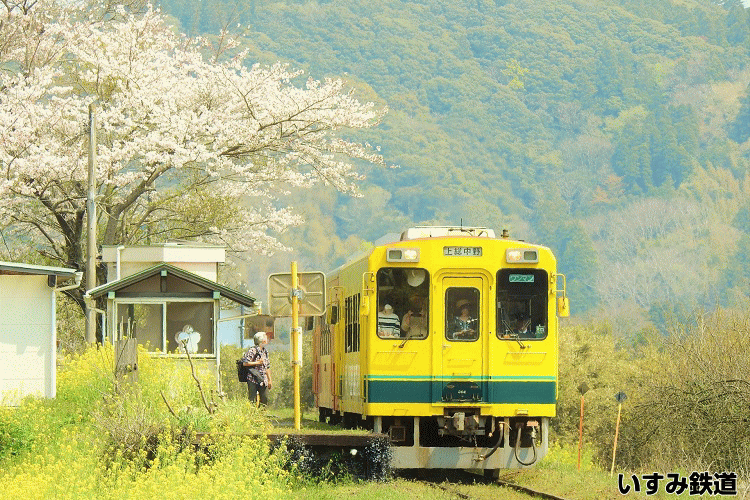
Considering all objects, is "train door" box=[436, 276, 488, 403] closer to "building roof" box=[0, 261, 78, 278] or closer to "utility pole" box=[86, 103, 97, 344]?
"building roof" box=[0, 261, 78, 278]

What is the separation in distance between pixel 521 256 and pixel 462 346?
4.51ft

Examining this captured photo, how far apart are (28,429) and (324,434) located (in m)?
4.68

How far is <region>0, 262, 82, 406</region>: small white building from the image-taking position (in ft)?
72.0

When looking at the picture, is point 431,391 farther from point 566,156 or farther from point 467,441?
point 566,156

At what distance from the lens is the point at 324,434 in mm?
15430

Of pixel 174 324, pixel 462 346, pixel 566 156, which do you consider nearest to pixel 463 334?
pixel 462 346

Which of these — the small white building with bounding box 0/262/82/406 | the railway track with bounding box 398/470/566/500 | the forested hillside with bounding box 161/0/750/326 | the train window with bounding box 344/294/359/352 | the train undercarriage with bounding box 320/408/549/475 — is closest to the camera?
the railway track with bounding box 398/470/566/500

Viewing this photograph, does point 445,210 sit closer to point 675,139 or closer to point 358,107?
point 675,139

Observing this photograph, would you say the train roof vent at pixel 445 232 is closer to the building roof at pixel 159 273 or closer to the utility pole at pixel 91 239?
the building roof at pixel 159 273

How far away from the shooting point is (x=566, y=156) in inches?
6909

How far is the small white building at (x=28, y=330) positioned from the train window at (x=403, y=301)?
7253 millimetres

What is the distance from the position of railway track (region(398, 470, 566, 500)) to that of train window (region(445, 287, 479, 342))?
1858 millimetres

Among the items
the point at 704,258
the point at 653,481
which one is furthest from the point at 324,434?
the point at 704,258

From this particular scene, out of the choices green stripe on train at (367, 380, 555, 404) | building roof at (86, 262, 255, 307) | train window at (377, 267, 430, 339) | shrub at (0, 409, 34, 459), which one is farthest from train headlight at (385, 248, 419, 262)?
building roof at (86, 262, 255, 307)
